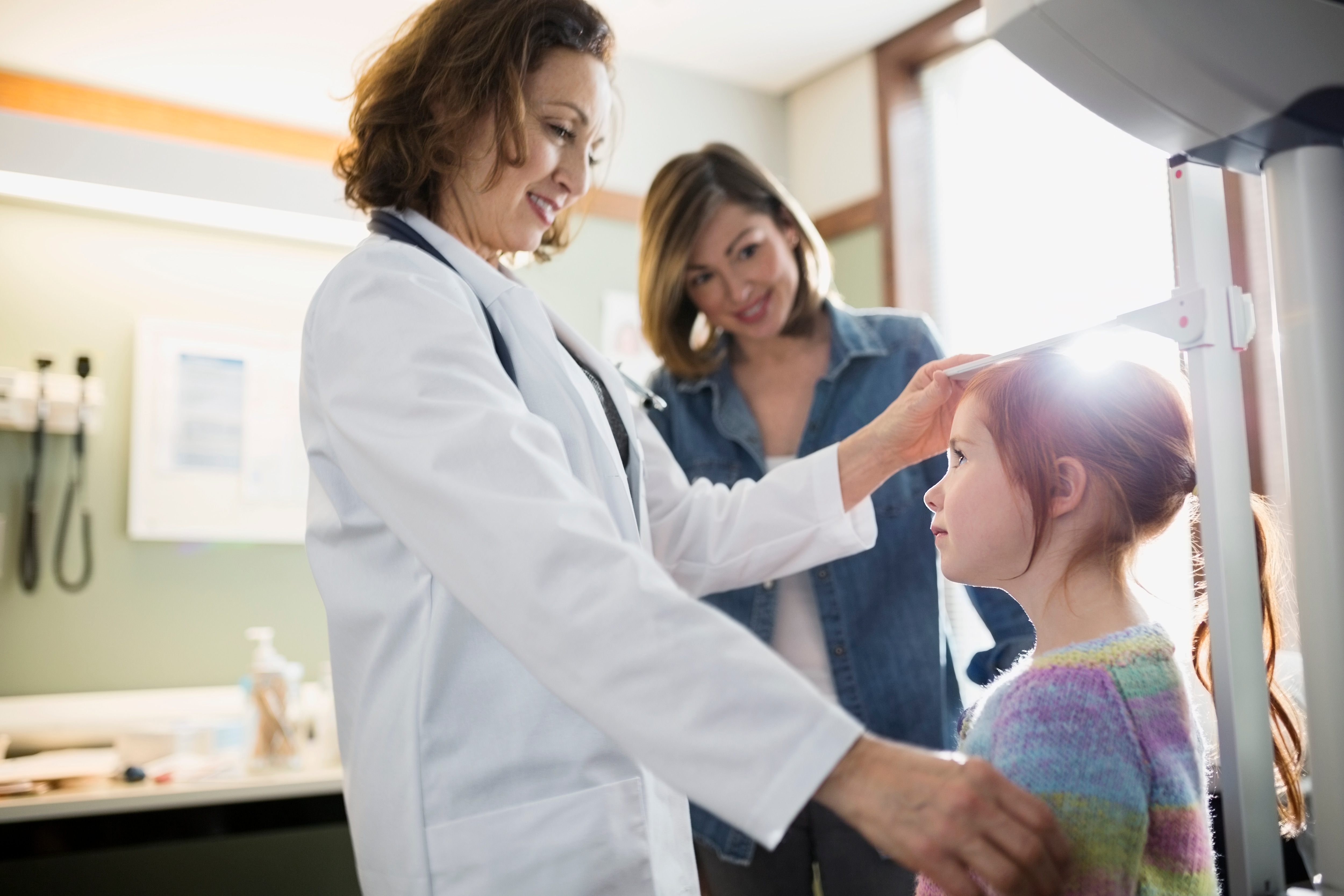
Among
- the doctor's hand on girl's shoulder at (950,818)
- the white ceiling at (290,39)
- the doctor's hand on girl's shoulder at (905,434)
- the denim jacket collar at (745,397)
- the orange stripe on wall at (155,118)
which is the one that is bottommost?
the doctor's hand on girl's shoulder at (950,818)

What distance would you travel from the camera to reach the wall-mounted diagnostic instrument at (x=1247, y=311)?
2.32 feet

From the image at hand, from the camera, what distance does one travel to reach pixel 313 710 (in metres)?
2.04

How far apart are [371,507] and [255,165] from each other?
4.82 ft

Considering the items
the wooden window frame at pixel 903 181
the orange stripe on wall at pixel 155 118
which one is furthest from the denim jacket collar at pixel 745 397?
the wooden window frame at pixel 903 181

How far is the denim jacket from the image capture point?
1508mm

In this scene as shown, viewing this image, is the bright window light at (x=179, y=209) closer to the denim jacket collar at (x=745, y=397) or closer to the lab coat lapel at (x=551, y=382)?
the denim jacket collar at (x=745, y=397)

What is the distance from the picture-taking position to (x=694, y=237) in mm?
1700

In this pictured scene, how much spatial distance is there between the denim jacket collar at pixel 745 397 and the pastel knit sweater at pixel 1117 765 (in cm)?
80

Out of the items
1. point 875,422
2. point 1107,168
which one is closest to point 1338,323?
point 875,422

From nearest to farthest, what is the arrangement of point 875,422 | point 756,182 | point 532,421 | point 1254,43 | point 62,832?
point 1254,43
point 532,421
point 875,422
point 62,832
point 756,182

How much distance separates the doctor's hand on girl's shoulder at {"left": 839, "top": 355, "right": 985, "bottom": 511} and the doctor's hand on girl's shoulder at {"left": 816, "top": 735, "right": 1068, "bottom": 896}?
565 millimetres

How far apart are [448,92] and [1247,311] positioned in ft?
2.63

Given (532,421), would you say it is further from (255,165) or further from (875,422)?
(255,165)

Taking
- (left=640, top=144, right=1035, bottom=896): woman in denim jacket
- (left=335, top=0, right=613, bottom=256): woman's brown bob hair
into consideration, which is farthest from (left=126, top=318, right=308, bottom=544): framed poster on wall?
(left=335, top=0, right=613, bottom=256): woman's brown bob hair
